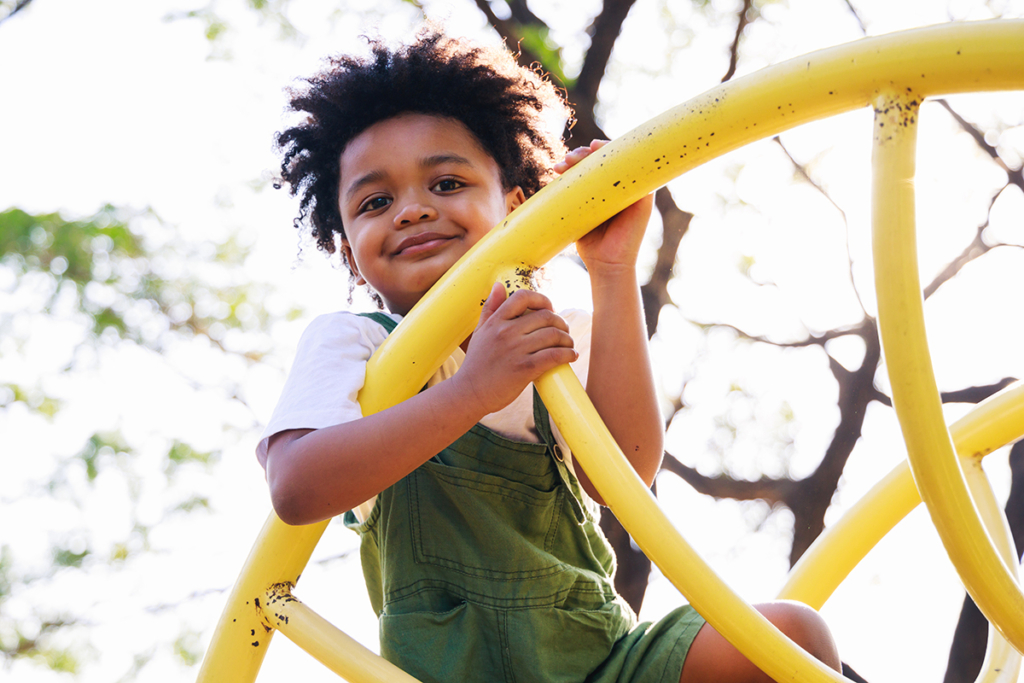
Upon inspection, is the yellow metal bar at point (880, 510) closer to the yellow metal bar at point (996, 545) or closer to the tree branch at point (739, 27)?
the yellow metal bar at point (996, 545)

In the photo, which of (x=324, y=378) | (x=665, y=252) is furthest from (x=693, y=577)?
(x=665, y=252)

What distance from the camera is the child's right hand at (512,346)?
2.18ft

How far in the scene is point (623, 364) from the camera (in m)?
0.94

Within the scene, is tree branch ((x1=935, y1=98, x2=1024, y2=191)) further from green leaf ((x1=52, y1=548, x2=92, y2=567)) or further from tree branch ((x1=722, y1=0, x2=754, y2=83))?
green leaf ((x1=52, y1=548, x2=92, y2=567))

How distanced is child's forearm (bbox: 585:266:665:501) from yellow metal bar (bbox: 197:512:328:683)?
36 centimetres

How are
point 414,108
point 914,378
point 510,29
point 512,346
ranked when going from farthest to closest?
point 510,29
point 414,108
point 512,346
point 914,378

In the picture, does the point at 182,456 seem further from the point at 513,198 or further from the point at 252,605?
the point at 252,605

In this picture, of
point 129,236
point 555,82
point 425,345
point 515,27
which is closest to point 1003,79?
point 425,345

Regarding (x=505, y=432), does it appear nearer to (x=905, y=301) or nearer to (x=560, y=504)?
(x=560, y=504)

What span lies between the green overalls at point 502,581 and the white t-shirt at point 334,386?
4 centimetres

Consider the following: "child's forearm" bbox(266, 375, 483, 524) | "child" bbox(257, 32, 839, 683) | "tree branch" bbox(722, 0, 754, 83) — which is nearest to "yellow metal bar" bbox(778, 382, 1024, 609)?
"child" bbox(257, 32, 839, 683)

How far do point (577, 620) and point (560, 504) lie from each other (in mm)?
137

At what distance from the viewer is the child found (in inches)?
28.4

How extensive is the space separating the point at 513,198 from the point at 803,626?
79 centimetres
